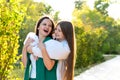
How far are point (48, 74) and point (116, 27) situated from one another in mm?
28547

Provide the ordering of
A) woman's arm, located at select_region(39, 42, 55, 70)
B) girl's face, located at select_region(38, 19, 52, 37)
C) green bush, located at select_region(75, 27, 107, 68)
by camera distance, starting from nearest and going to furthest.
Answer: woman's arm, located at select_region(39, 42, 55, 70) → girl's face, located at select_region(38, 19, 52, 37) → green bush, located at select_region(75, 27, 107, 68)

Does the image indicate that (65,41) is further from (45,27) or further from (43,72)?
(43,72)

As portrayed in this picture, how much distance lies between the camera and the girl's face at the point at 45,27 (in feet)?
11.0

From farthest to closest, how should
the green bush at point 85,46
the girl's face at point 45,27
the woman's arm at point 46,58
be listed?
the green bush at point 85,46 → the girl's face at point 45,27 → the woman's arm at point 46,58

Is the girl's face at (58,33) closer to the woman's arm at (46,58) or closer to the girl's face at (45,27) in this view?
the girl's face at (45,27)

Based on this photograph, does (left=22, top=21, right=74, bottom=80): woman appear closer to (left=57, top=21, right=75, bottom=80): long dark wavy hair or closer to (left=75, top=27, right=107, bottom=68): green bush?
(left=57, top=21, right=75, bottom=80): long dark wavy hair

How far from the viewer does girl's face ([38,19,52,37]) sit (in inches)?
132

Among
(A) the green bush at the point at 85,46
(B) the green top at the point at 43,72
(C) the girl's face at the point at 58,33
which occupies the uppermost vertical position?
(C) the girl's face at the point at 58,33

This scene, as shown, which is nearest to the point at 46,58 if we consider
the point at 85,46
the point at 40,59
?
the point at 40,59

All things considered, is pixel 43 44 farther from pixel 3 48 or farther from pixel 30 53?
pixel 3 48

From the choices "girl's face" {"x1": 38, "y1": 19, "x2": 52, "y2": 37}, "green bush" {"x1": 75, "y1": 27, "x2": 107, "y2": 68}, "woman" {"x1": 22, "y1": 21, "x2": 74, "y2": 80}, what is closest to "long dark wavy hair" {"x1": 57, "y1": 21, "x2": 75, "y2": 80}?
"woman" {"x1": 22, "y1": 21, "x2": 74, "y2": 80}

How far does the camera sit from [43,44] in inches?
130

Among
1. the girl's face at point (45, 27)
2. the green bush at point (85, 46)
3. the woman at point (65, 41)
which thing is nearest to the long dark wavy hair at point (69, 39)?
the woman at point (65, 41)

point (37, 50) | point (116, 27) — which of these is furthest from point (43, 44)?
point (116, 27)
